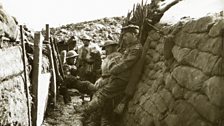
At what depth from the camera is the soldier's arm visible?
6281 mm

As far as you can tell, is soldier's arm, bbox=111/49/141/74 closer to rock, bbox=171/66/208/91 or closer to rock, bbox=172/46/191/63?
rock, bbox=172/46/191/63

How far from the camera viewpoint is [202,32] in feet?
12.6

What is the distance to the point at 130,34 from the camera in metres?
6.52

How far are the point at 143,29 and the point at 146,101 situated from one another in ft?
6.10

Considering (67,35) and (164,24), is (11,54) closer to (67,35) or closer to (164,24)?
(164,24)

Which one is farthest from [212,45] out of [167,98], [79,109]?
[79,109]

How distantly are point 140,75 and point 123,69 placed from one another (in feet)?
1.17

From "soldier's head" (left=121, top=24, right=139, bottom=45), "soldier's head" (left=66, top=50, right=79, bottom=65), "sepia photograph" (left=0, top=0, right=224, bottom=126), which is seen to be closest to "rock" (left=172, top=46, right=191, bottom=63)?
"sepia photograph" (left=0, top=0, right=224, bottom=126)

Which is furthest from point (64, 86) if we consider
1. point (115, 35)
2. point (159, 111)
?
point (115, 35)

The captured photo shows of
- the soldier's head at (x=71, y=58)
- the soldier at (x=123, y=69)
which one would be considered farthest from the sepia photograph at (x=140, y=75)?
the soldier's head at (x=71, y=58)

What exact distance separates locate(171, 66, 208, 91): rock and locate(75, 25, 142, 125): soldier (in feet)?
6.25

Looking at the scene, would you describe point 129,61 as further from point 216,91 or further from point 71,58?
point 71,58

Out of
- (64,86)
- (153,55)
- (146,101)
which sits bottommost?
(64,86)

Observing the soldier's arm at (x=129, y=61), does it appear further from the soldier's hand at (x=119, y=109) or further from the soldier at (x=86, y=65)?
the soldier at (x=86, y=65)
